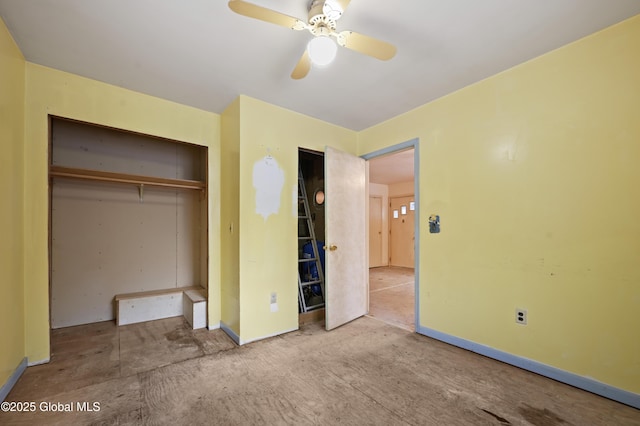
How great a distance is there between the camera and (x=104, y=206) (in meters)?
3.55

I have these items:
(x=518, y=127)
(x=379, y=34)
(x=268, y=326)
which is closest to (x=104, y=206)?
(x=268, y=326)

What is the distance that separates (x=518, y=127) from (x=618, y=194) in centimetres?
87

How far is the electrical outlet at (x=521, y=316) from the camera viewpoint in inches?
90.4

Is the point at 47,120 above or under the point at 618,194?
above

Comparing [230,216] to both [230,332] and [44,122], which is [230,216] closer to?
[230,332]

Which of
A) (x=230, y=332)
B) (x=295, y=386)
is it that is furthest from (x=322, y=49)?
(x=230, y=332)

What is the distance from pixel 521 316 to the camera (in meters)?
2.32

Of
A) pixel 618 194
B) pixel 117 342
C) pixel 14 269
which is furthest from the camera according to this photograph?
pixel 117 342

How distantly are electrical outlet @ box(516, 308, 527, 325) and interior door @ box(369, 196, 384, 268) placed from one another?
5.55m

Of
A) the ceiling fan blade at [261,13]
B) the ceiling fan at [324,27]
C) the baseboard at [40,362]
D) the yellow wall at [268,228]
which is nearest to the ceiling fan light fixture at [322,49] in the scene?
the ceiling fan at [324,27]

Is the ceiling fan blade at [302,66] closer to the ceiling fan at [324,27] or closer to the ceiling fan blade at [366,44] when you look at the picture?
the ceiling fan at [324,27]

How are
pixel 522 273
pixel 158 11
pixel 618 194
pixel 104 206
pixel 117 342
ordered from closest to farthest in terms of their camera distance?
pixel 158 11, pixel 618 194, pixel 522 273, pixel 117 342, pixel 104 206

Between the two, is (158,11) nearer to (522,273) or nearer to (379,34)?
(379,34)

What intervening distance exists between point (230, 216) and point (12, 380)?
2.11 m
